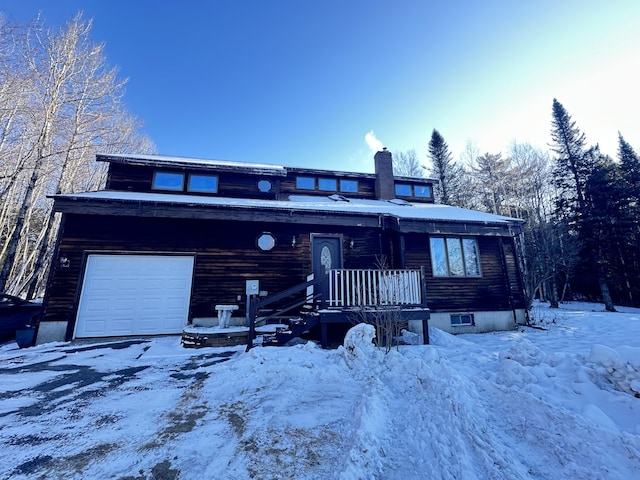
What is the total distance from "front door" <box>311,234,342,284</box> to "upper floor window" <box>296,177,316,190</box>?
152 inches

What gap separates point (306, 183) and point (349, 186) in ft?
7.35

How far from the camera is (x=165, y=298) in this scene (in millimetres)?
8219

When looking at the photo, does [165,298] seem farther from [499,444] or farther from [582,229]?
[582,229]

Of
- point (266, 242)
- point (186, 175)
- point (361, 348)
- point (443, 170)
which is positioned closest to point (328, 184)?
point (266, 242)

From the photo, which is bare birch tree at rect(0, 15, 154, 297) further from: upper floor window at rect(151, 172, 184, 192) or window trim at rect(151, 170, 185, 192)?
upper floor window at rect(151, 172, 184, 192)

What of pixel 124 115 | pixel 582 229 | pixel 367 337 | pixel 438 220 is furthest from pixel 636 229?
pixel 124 115

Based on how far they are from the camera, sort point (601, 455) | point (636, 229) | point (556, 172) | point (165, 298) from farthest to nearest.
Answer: point (556, 172)
point (636, 229)
point (165, 298)
point (601, 455)

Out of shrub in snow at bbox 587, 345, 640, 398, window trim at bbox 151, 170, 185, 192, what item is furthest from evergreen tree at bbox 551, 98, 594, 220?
window trim at bbox 151, 170, 185, 192

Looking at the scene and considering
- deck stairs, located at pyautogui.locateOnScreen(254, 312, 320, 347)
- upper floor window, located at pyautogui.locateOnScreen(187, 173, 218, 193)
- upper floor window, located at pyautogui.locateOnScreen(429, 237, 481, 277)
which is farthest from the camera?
upper floor window, located at pyautogui.locateOnScreen(187, 173, 218, 193)

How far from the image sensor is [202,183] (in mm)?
10750

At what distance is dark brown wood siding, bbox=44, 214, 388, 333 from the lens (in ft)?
25.7

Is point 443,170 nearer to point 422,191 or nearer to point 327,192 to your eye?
point 422,191

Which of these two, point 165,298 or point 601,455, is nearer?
point 601,455

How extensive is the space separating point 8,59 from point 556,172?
3663 cm
